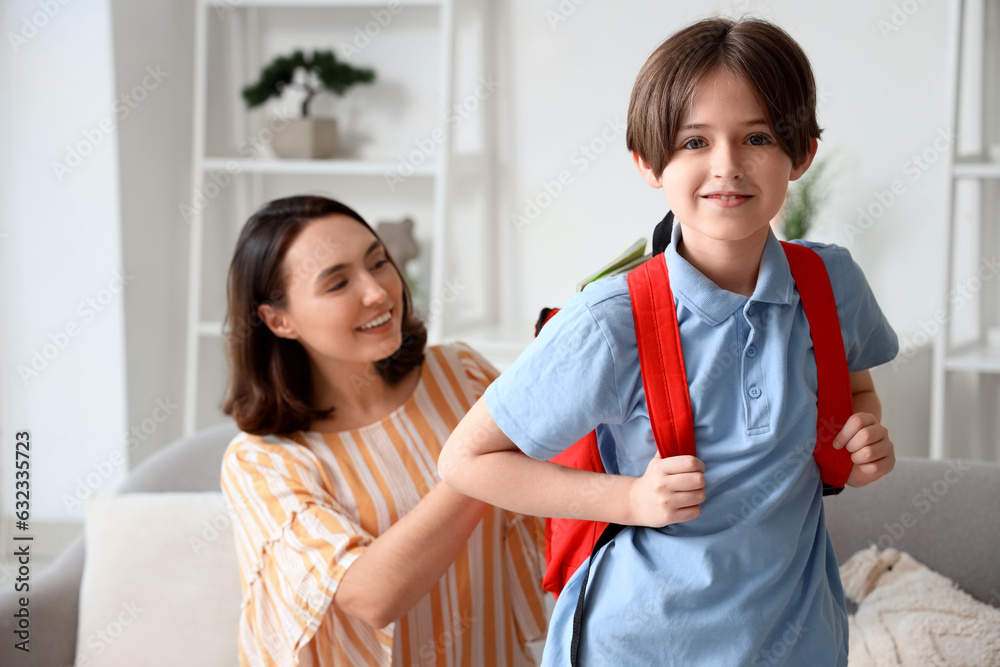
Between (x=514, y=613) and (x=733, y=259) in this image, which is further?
(x=514, y=613)

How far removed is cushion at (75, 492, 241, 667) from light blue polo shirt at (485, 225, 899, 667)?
1094 millimetres

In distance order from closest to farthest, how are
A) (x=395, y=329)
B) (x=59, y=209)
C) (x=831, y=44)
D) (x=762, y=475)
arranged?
1. (x=762, y=475)
2. (x=395, y=329)
3. (x=831, y=44)
4. (x=59, y=209)

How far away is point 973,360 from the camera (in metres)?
2.36

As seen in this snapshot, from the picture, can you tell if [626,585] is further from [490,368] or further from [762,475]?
[490,368]

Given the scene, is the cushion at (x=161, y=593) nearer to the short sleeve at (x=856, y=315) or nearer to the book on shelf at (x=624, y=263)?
the book on shelf at (x=624, y=263)

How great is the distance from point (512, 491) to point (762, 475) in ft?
0.78

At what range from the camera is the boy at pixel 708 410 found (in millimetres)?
780

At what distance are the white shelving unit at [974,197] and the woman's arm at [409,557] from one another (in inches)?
63.6

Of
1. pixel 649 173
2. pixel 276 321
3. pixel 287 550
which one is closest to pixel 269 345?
pixel 276 321

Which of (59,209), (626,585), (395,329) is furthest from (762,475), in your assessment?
(59,209)

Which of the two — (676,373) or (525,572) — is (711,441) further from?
(525,572)

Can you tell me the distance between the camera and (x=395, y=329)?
4.69 feet

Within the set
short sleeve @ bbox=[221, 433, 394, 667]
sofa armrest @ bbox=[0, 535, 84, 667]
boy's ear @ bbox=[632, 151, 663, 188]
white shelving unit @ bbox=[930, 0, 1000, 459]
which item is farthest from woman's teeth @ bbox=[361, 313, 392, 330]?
white shelving unit @ bbox=[930, 0, 1000, 459]

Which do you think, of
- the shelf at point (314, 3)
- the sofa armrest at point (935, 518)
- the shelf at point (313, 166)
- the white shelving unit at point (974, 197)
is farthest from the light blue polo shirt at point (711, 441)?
the shelf at point (314, 3)
